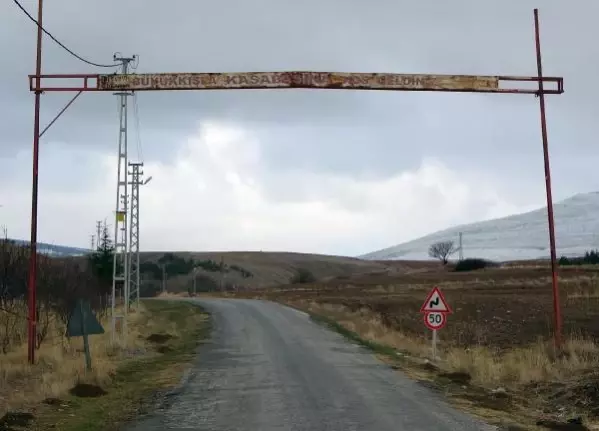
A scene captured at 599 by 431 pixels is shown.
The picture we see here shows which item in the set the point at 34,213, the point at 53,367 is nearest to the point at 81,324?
the point at 53,367

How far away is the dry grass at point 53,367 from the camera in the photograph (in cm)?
1304

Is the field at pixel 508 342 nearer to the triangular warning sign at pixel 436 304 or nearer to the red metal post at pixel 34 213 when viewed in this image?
the triangular warning sign at pixel 436 304

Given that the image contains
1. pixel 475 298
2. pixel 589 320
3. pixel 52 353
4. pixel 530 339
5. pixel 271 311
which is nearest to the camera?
pixel 52 353

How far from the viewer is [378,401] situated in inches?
482

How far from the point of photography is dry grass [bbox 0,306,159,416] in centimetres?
1304

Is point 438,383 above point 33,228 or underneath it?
underneath

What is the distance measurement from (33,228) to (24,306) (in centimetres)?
1087

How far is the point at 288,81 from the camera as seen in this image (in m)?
17.0

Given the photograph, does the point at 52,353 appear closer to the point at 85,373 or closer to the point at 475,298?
the point at 85,373

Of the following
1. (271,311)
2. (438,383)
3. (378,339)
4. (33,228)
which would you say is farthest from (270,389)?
(271,311)

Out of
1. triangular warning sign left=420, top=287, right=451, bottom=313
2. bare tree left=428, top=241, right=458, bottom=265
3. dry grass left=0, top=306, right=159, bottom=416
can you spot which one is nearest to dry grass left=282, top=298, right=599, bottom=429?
triangular warning sign left=420, top=287, right=451, bottom=313

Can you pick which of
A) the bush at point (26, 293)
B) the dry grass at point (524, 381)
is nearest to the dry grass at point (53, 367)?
the bush at point (26, 293)

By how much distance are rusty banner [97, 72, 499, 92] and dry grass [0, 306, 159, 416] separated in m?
6.72

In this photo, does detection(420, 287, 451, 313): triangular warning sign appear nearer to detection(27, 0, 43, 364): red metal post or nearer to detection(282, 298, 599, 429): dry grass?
detection(282, 298, 599, 429): dry grass
